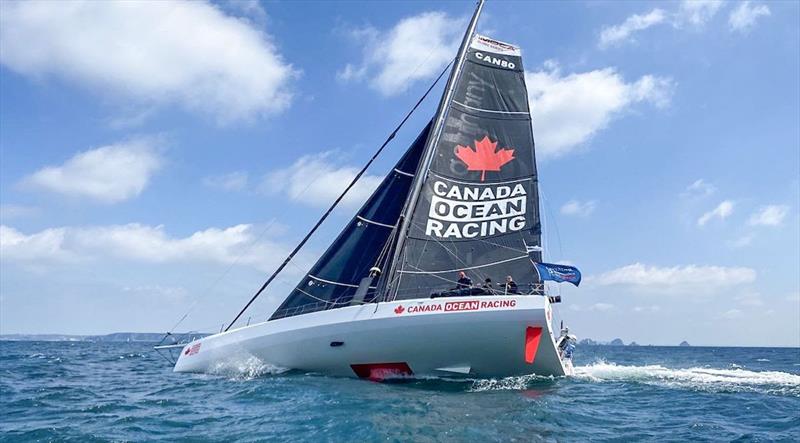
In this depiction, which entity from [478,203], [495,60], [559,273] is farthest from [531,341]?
[495,60]

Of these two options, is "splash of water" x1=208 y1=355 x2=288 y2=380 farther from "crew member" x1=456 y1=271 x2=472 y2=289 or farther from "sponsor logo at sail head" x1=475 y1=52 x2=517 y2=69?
"sponsor logo at sail head" x1=475 y1=52 x2=517 y2=69

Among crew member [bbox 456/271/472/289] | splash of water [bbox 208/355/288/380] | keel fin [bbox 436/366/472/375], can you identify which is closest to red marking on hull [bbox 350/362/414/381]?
keel fin [bbox 436/366/472/375]

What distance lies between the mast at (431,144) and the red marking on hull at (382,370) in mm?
2005

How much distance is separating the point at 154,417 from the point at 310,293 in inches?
294

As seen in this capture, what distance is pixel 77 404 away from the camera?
11.6 metres

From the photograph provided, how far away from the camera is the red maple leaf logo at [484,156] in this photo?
57.0ft

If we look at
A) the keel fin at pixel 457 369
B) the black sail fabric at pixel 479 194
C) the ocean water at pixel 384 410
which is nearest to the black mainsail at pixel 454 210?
the black sail fabric at pixel 479 194

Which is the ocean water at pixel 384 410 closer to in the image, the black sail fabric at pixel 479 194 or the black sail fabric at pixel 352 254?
the black sail fabric at pixel 352 254

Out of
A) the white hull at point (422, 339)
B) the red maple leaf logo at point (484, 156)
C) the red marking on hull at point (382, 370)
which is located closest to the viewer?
the white hull at point (422, 339)

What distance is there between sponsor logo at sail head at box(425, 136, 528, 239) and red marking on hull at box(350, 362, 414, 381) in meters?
3.99

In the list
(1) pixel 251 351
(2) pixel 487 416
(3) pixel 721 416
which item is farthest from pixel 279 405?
(3) pixel 721 416

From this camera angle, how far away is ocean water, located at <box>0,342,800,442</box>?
873 cm

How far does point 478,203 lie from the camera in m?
17.1

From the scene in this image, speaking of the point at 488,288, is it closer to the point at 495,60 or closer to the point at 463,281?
the point at 463,281
